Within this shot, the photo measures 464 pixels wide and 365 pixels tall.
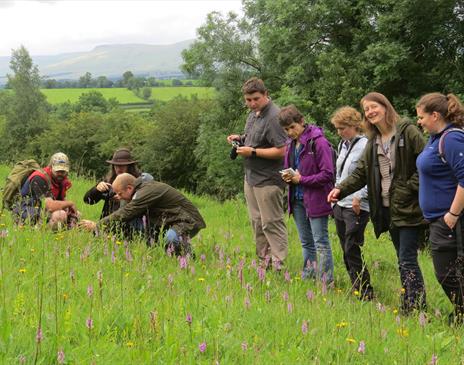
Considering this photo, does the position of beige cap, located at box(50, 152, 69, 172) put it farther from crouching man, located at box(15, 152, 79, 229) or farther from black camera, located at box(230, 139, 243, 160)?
black camera, located at box(230, 139, 243, 160)

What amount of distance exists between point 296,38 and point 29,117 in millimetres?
57453

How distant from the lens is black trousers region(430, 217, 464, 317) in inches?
164

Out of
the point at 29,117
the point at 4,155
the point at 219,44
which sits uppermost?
the point at 219,44

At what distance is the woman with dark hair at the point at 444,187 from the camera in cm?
410

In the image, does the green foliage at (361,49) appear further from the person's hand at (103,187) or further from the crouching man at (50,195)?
the crouching man at (50,195)

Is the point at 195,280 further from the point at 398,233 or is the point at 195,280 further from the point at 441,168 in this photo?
the point at 441,168

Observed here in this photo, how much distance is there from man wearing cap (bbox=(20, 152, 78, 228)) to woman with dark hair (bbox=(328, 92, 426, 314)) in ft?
11.5

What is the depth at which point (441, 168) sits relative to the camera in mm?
4191

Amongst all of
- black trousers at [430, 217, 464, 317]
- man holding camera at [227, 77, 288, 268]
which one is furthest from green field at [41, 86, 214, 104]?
black trousers at [430, 217, 464, 317]

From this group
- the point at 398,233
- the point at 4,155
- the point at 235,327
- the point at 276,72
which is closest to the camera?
the point at 235,327

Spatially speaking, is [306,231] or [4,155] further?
[4,155]

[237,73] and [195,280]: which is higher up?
[237,73]

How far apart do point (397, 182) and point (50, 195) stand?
13.9 feet

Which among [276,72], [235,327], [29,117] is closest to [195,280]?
[235,327]
